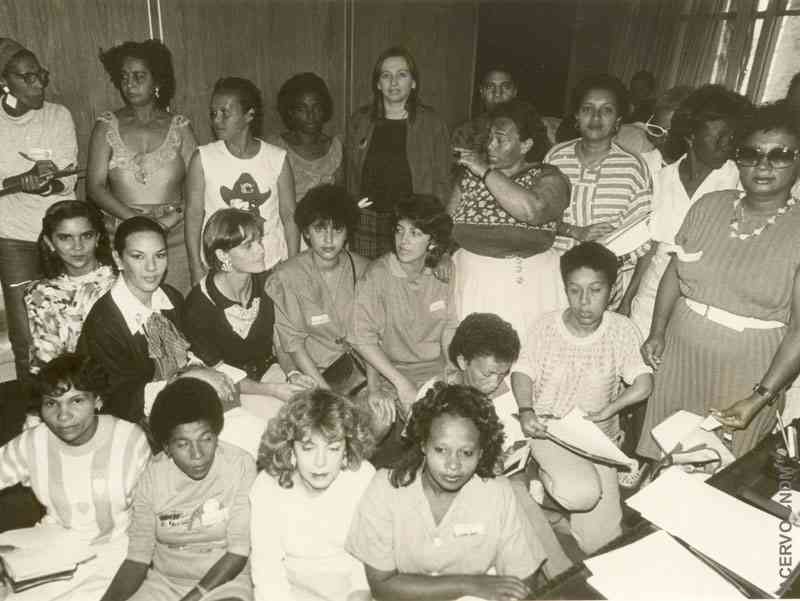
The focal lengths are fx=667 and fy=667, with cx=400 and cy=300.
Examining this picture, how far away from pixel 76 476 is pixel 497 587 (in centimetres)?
135

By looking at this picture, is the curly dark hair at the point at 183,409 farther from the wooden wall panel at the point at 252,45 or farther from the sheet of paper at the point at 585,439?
the wooden wall panel at the point at 252,45

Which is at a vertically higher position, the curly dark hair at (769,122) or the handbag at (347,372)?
the curly dark hair at (769,122)

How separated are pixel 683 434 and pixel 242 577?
146 cm

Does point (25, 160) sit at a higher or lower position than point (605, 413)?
higher

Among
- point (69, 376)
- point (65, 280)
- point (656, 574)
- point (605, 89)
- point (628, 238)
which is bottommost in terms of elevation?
point (656, 574)

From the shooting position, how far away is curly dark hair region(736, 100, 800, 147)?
2.20 meters

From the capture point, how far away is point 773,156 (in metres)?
2.20

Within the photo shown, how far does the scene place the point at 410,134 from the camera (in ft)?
11.8

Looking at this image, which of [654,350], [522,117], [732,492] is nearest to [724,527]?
[732,492]

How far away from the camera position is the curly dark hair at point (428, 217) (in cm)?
271

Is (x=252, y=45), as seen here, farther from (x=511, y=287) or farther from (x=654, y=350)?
(x=654, y=350)

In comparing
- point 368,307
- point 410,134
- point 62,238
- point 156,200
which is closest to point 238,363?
point 368,307

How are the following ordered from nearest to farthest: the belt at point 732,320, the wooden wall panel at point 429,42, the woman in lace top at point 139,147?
the belt at point 732,320 → the woman in lace top at point 139,147 → the wooden wall panel at point 429,42

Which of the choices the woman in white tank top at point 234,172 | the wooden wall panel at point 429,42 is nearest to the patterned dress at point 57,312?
the woman in white tank top at point 234,172
